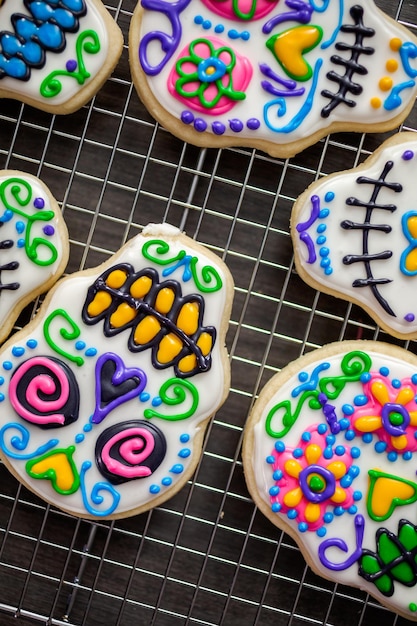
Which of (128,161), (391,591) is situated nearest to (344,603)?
(391,591)

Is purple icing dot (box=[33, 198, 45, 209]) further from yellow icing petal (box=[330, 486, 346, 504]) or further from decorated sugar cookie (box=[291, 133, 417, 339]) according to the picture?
yellow icing petal (box=[330, 486, 346, 504])

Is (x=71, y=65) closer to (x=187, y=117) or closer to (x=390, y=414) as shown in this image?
(x=187, y=117)

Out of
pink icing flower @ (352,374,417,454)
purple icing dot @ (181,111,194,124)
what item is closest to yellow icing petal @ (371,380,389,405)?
pink icing flower @ (352,374,417,454)

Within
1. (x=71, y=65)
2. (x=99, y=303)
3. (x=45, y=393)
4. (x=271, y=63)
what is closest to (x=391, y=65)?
(x=271, y=63)

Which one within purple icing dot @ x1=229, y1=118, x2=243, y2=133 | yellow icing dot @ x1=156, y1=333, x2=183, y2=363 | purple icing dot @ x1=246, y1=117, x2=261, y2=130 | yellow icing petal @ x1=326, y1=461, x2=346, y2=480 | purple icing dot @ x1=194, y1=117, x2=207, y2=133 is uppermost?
purple icing dot @ x1=246, y1=117, x2=261, y2=130

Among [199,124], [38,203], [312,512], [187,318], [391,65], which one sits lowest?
[312,512]
